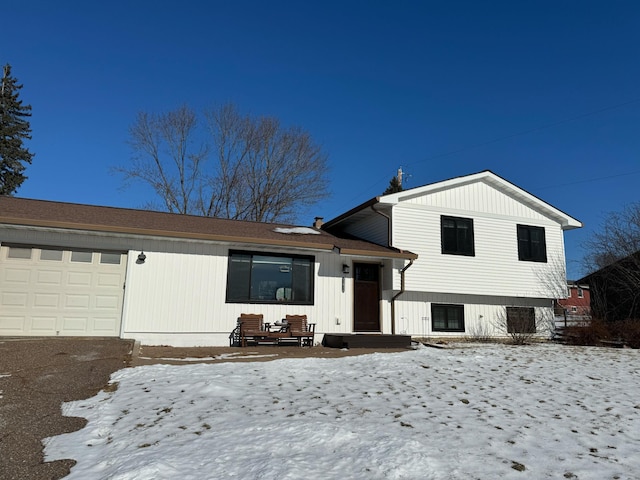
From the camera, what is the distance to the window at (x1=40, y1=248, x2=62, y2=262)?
32.3 feet

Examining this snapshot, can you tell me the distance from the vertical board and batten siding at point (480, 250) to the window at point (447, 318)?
709mm

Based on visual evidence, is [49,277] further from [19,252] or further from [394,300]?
[394,300]

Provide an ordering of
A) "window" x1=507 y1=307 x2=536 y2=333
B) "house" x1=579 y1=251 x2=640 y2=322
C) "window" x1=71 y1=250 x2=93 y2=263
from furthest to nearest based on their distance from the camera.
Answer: "house" x1=579 y1=251 x2=640 y2=322 < "window" x1=507 y1=307 x2=536 y2=333 < "window" x1=71 y1=250 x2=93 y2=263

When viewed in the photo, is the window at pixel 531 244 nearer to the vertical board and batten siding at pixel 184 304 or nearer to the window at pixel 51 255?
the vertical board and batten siding at pixel 184 304

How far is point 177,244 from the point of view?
35.3 ft

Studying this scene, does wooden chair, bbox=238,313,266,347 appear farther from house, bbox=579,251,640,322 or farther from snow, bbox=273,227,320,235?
house, bbox=579,251,640,322

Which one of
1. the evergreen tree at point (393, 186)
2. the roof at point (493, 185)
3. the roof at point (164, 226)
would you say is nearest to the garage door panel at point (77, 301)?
the roof at point (164, 226)

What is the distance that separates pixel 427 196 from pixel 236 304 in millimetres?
6547

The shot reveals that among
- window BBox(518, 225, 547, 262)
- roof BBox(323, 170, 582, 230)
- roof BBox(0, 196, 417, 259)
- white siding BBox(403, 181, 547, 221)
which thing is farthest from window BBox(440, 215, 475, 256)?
window BBox(518, 225, 547, 262)

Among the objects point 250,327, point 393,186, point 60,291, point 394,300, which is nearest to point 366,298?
point 394,300

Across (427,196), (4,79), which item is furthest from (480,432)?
(4,79)

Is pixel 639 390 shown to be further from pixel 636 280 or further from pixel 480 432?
pixel 636 280

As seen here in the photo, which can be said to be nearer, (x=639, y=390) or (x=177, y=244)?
(x=639, y=390)

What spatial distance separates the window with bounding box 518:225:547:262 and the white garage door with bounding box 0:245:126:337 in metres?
11.9
